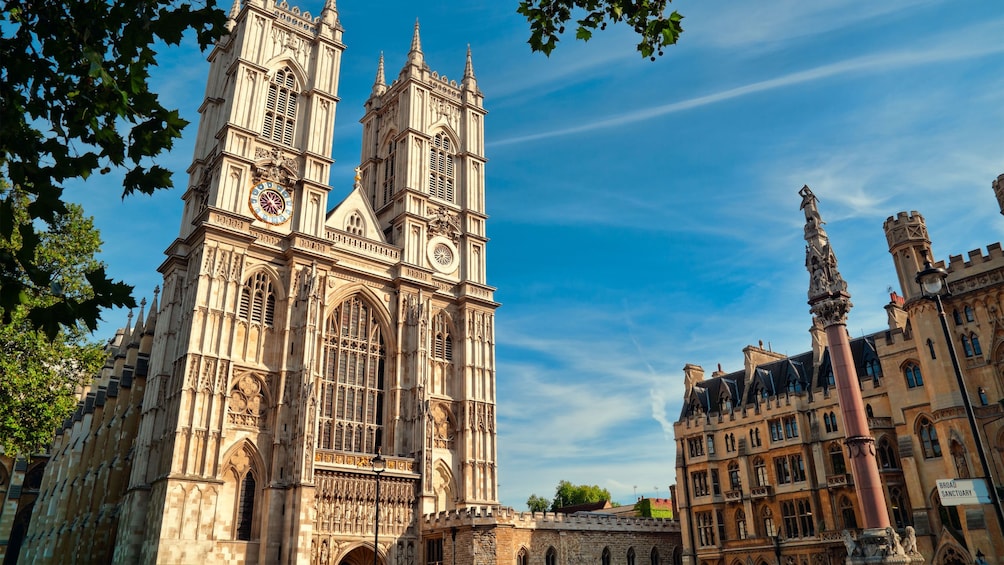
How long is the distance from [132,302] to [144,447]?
3077 cm

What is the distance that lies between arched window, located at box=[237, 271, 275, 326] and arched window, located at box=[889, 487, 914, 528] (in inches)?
1244

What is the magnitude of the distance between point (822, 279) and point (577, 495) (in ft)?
219

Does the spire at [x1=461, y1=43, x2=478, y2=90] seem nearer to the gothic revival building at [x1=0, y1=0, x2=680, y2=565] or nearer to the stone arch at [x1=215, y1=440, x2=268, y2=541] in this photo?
the gothic revival building at [x1=0, y1=0, x2=680, y2=565]

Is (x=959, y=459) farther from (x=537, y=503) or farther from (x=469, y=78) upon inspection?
(x=537, y=503)

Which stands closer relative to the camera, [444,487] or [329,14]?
[444,487]

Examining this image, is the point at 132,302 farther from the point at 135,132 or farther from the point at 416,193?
the point at 416,193

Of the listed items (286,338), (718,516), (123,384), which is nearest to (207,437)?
(286,338)

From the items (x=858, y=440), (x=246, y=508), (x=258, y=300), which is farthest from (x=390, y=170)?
(x=858, y=440)

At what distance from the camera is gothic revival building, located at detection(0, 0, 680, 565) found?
1305 inches

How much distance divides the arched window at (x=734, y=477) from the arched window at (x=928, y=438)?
36.4ft

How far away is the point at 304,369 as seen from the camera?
118ft

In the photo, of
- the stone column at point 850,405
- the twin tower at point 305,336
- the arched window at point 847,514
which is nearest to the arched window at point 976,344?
the arched window at point 847,514

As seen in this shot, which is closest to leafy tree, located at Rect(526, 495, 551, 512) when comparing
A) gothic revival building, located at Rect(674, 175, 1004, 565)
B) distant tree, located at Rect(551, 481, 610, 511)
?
distant tree, located at Rect(551, 481, 610, 511)

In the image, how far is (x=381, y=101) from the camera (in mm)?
52406
